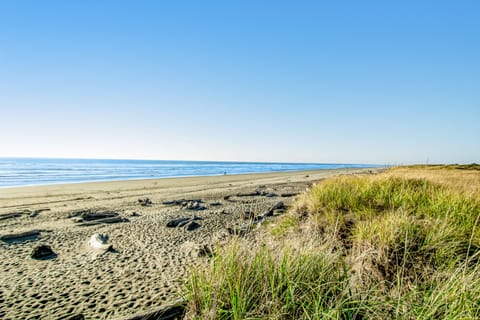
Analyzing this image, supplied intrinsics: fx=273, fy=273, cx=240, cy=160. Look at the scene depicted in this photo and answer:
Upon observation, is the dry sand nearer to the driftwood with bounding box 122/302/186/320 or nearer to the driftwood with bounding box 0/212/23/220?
the driftwood with bounding box 0/212/23/220

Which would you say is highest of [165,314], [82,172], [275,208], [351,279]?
[351,279]

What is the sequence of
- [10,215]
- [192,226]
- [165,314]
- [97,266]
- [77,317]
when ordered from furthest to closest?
[10,215], [192,226], [97,266], [77,317], [165,314]

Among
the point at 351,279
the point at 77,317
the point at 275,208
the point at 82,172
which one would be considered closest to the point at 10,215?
the point at 77,317

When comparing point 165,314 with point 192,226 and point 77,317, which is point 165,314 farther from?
point 192,226

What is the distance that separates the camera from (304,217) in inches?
271

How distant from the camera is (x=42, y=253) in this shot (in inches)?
217

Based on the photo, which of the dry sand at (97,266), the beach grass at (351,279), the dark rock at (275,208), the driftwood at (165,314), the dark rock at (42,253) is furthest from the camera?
the dark rock at (275,208)

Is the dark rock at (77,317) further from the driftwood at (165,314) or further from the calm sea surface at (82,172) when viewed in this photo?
the calm sea surface at (82,172)

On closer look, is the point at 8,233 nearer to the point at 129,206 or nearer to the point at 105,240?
the point at 105,240

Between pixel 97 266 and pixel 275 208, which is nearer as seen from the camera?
pixel 97 266

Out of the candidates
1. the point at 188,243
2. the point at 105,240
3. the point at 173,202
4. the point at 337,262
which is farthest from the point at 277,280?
the point at 173,202

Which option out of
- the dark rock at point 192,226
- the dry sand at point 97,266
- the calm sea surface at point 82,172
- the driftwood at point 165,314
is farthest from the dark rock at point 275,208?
the calm sea surface at point 82,172

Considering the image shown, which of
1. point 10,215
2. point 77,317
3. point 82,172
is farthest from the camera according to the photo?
point 82,172

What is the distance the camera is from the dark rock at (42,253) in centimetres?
544
